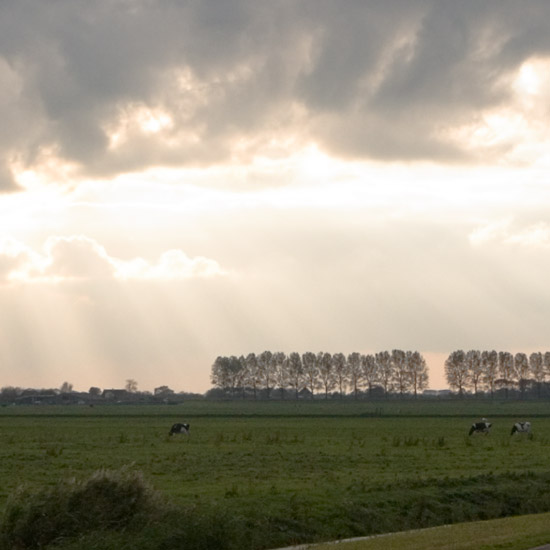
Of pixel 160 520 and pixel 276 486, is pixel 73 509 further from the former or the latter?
pixel 276 486

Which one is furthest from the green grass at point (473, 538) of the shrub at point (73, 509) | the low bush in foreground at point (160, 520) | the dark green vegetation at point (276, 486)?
the shrub at point (73, 509)

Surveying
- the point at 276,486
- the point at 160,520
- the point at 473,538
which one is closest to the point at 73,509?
the point at 160,520

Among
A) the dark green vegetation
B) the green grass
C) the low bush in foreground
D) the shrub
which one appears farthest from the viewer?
the dark green vegetation

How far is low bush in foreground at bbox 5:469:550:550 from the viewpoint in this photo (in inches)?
1013

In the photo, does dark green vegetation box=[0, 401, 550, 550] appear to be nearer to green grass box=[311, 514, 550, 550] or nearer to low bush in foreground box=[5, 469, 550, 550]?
low bush in foreground box=[5, 469, 550, 550]

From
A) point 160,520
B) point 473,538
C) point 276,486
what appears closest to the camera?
point 473,538

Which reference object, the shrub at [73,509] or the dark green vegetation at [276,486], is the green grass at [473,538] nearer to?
the dark green vegetation at [276,486]

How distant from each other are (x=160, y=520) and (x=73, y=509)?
8.56 ft

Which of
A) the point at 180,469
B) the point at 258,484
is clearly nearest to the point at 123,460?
the point at 180,469

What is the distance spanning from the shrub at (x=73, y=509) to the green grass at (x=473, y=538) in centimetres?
582

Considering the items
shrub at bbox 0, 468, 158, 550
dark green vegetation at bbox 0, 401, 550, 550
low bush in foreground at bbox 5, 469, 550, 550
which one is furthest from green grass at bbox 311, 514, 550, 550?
shrub at bbox 0, 468, 158, 550

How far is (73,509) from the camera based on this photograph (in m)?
26.7

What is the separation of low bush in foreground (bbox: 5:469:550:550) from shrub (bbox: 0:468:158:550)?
0.03 meters

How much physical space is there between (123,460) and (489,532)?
931 inches
